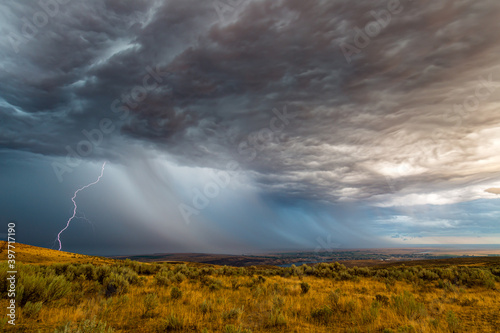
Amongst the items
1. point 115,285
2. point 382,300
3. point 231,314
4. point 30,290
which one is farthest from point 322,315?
point 30,290

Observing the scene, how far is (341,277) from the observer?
2069cm

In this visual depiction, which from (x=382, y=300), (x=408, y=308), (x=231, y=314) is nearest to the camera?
(x=231, y=314)

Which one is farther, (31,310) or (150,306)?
(150,306)

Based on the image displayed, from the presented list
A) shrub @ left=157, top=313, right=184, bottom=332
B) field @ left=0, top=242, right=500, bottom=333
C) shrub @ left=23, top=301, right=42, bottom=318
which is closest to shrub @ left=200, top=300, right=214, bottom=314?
field @ left=0, top=242, right=500, bottom=333

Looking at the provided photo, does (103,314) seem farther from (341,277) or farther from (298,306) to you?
(341,277)

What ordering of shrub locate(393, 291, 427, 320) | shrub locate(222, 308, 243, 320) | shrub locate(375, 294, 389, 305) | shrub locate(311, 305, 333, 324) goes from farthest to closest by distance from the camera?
1. shrub locate(375, 294, 389, 305)
2. shrub locate(393, 291, 427, 320)
3. shrub locate(311, 305, 333, 324)
4. shrub locate(222, 308, 243, 320)

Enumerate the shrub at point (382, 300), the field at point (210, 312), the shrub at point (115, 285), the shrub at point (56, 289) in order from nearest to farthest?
1. the field at point (210, 312)
2. the shrub at point (56, 289)
3. the shrub at point (382, 300)
4. the shrub at point (115, 285)

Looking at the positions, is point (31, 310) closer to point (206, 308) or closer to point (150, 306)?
point (150, 306)

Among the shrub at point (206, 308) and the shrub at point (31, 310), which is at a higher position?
the shrub at point (31, 310)

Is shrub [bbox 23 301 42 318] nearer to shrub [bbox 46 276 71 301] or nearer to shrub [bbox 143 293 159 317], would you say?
shrub [bbox 46 276 71 301]

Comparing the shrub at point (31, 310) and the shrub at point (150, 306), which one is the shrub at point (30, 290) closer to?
the shrub at point (31, 310)

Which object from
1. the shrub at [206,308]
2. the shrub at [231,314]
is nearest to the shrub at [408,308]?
the shrub at [231,314]

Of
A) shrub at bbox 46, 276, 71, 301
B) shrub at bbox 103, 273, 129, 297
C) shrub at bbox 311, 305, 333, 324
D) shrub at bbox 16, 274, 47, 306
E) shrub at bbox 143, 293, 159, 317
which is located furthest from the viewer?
shrub at bbox 103, 273, 129, 297

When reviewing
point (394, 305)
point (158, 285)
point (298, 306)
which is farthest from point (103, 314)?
point (394, 305)
